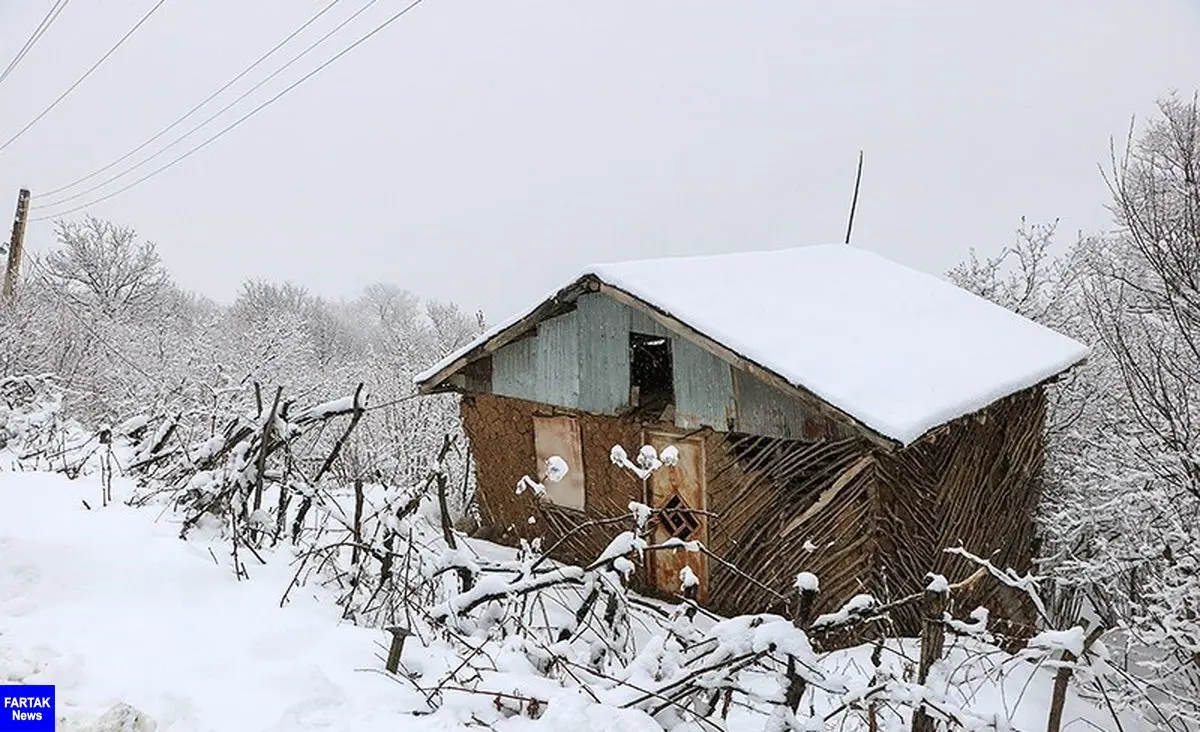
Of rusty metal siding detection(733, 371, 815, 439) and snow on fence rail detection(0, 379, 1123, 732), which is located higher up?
rusty metal siding detection(733, 371, 815, 439)

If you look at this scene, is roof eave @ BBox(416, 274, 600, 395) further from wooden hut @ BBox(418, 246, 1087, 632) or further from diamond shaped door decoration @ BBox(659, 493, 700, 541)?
diamond shaped door decoration @ BBox(659, 493, 700, 541)

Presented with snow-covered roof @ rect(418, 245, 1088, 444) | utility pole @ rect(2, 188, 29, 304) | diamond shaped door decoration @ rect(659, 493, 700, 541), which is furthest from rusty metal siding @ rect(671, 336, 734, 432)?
utility pole @ rect(2, 188, 29, 304)

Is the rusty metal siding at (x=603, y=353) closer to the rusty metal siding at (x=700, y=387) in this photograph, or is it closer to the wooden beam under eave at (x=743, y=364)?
the wooden beam under eave at (x=743, y=364)

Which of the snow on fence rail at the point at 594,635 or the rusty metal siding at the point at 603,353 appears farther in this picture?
the rusty metal siding at the point at 603,353

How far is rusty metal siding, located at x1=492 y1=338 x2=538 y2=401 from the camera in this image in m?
8.85

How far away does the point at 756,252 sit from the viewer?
11141mm

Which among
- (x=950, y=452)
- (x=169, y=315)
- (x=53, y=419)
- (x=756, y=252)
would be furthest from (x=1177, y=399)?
(x=169, y=315)

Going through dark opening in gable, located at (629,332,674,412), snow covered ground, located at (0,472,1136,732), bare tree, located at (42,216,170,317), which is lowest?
snow covered ground, located at (0,472,1136,732)

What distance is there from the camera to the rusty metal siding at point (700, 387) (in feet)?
24.6

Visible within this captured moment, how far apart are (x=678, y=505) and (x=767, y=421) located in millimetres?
1291

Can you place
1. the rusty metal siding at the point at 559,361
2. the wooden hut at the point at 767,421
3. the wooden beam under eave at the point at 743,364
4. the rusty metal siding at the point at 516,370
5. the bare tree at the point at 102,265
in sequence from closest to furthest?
the wooden beam under eave at the point at 743,364 < the wooden hut at the point at 767,421 < the rusty metal siding at the point at 559,361 < the rusty metal siding at the point at 516,370 < the bare tree at the point at 102,265

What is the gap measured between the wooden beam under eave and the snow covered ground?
2653mm

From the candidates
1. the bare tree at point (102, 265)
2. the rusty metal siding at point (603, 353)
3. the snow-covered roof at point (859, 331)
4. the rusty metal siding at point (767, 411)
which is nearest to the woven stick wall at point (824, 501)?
the rusty metal siding at point (767, 411)

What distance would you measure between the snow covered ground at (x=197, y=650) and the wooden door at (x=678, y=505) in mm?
3982
